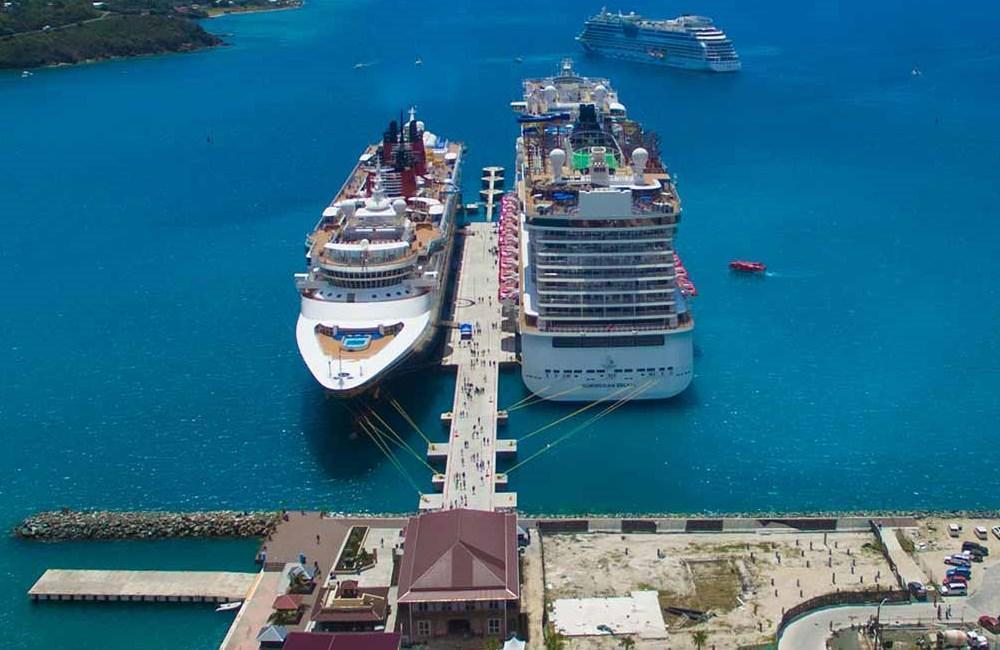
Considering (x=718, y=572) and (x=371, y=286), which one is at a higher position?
(x=371, y=286)

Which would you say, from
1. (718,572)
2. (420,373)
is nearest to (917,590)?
(718,572)

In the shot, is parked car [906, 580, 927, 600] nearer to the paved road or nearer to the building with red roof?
the paved road

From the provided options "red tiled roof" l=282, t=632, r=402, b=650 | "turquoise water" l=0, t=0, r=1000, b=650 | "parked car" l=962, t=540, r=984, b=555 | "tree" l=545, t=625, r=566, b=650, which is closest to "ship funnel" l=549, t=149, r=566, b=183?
"turquoise water" l=0, t=0, r=1000, b=650

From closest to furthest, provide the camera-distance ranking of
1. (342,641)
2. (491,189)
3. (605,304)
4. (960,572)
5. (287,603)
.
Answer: (342,641), (287,603), (960,572), (605,304), (491,189)

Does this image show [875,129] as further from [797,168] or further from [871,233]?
[871,233]

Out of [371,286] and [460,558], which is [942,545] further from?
[371,286]

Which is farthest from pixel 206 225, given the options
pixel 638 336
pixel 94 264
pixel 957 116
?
pixel 957 116

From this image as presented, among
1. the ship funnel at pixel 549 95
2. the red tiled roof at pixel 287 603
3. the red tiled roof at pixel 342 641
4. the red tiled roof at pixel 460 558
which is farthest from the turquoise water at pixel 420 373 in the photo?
the ship funnel at pixel 549 95
